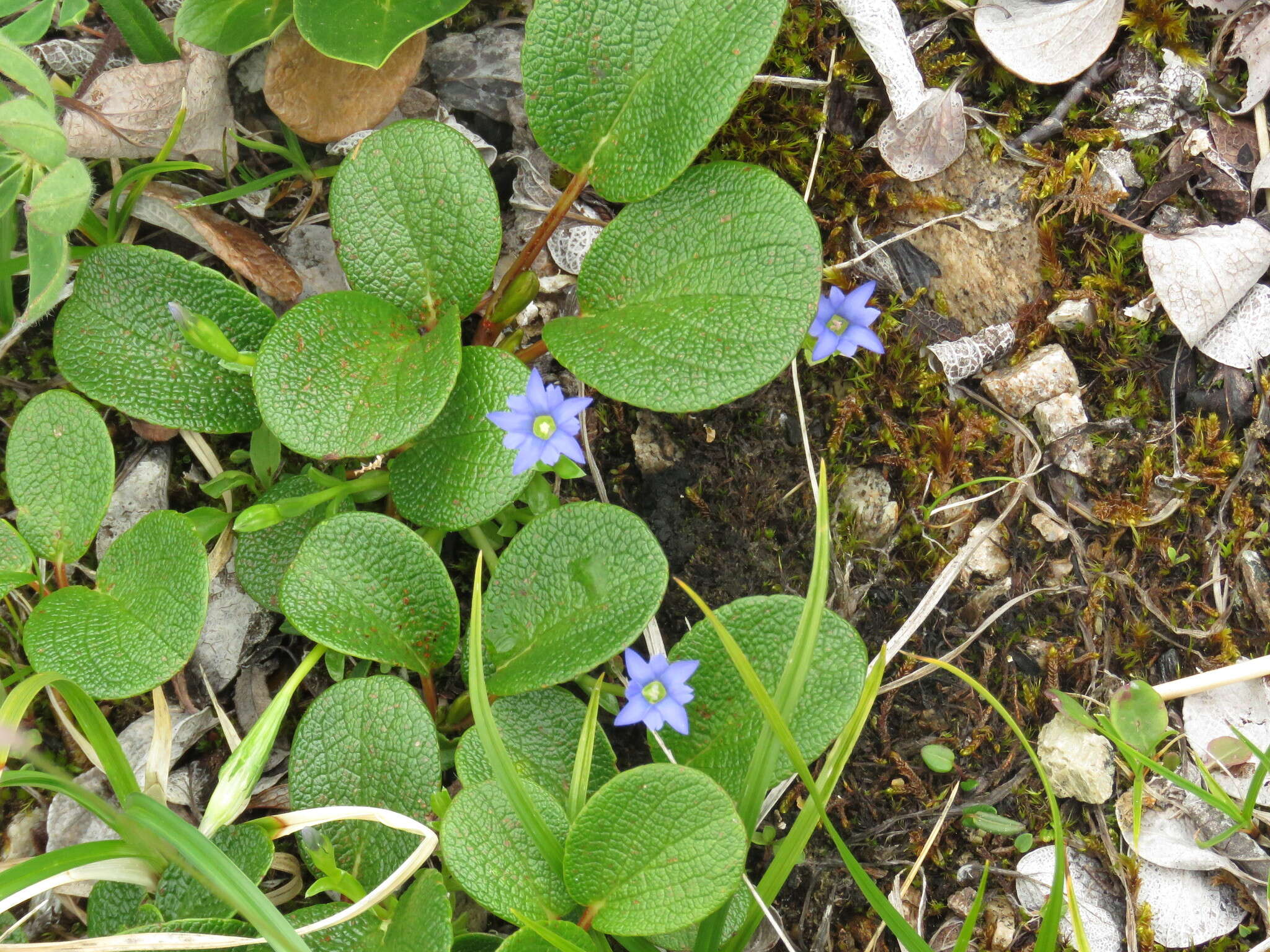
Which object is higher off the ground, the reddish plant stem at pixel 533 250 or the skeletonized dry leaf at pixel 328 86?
the skeletonized dry leaf at pixel 328 86

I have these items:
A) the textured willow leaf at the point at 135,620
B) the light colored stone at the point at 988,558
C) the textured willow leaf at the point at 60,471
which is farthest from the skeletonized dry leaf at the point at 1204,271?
the textured willow leaf at the point at 60,471

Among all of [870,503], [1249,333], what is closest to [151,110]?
[870,503]

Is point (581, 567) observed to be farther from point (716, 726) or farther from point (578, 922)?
point (578, 922)

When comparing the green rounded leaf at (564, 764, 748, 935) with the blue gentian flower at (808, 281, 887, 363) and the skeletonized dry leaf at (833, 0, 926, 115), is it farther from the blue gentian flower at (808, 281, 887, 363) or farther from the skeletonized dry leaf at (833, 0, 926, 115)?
the skeletonized dry leaf at (833, 0, 926, 115)

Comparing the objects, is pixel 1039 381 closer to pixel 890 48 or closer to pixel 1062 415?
pixel 1062 415

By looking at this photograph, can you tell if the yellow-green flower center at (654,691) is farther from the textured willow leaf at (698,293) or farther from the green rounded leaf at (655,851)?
the textured willow leaf at (698,293)

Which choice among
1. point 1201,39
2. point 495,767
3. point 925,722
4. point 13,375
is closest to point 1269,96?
point 1201,39
